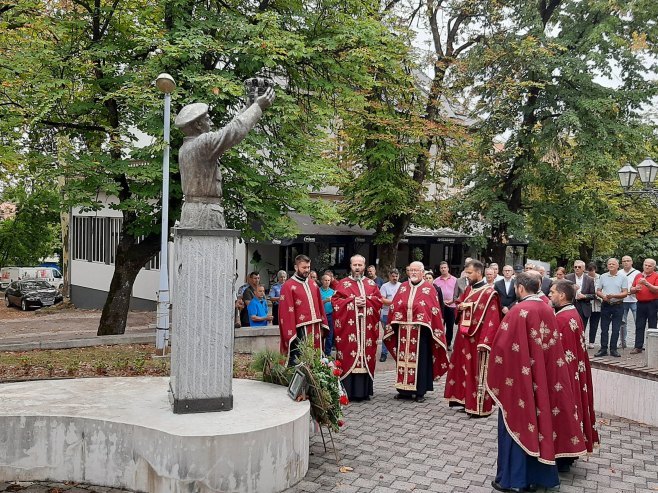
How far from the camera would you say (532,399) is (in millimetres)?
6035

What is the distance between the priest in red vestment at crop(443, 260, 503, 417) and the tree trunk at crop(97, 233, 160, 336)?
8.03 meters

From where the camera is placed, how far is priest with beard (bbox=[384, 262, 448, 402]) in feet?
32.1

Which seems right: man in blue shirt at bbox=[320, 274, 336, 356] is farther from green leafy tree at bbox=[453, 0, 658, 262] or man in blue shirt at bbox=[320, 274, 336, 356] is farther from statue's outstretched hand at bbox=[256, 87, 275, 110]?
green leafy tree at bbox=[453, 0, 658, 262]

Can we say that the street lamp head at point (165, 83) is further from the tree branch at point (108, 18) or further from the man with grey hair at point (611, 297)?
the man with grey hair at point (611, 297)

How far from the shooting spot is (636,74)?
2020 centimetres

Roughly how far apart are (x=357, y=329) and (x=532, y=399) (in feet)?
13.5

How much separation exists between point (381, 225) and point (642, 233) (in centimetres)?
1662

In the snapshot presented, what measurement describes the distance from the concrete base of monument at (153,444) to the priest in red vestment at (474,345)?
3164 mm

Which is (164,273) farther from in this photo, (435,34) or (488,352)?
(435,34)

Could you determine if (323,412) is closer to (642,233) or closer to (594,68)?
(594,68)

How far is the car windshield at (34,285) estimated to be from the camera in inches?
1130

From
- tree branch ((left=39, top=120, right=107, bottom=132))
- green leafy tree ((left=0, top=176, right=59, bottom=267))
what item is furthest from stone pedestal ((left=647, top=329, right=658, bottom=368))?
green leafy tree ((left=0, top=176, right=59, bottom=267))

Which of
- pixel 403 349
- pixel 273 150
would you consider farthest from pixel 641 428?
pixel 273 150

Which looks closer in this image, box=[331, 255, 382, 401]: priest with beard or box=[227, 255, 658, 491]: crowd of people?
box=[227, 255, 658, 491]: crowd of people
